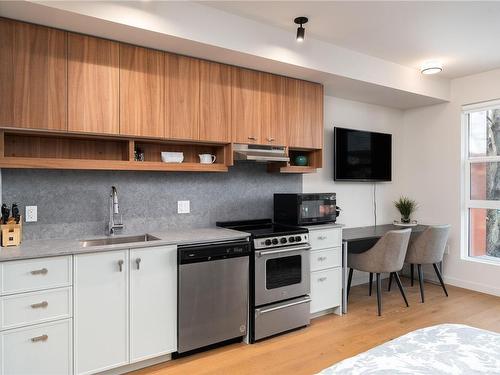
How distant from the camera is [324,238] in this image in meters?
3.42

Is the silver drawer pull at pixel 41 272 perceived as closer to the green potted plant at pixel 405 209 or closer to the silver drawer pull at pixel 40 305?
the silver drawer pull at pixel 40 305

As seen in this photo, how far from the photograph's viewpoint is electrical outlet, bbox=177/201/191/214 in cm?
321

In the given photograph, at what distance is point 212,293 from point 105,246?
88 centimetres

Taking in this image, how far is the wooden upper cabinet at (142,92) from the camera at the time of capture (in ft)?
8.54

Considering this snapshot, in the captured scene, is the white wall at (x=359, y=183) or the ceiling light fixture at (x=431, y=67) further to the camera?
the white wall at (x=359, y=183)

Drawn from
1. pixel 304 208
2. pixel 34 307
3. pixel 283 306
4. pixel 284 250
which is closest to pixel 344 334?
pixel 283 306

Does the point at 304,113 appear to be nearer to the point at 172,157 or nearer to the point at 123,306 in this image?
the point at 172,157

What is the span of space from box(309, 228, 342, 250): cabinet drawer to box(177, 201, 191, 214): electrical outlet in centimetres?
118

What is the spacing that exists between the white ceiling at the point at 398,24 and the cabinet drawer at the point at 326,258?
2.02 metres

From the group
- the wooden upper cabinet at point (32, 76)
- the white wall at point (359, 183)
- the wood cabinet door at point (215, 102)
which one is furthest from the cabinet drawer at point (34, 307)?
the white wall at point (359, 183)

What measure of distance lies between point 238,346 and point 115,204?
1542 mm

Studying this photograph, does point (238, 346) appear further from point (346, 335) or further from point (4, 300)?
A: point (4, 300)

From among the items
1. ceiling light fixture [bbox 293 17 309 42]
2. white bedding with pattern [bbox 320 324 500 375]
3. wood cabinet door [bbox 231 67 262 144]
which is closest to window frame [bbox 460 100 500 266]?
ceiling light fixture [bbox 293 17 309 42]

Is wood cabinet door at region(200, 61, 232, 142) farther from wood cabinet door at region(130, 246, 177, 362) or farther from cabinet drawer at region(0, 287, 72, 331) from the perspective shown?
cabinet drawer at region(0, 287, 72, 331)
